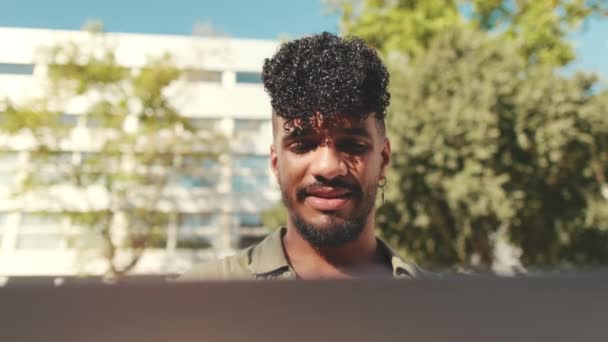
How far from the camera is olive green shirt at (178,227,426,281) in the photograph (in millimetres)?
1646

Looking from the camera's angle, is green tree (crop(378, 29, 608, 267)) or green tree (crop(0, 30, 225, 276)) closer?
green tree (crop(378, 29, 608, 267))

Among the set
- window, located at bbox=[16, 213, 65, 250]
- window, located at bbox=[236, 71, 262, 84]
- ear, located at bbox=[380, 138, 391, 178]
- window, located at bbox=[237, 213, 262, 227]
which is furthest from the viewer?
window, located at bbox=[236, 71, 262, 84]

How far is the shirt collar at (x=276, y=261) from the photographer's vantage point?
1.64 m

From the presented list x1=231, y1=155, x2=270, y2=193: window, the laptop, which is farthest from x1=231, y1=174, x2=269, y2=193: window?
the laptop

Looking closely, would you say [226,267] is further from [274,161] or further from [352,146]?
[352,146]

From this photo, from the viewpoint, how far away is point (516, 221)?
14.3m

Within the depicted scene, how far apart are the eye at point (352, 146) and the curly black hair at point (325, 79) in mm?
74

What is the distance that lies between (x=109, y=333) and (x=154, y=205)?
1877 centimetres

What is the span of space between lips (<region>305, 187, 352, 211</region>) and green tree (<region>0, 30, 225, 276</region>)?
17.0 meters

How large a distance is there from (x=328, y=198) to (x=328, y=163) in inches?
3.5

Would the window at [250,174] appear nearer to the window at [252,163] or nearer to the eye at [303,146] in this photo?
the window at [252,163]

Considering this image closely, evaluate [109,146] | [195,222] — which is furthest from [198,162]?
[195,222]

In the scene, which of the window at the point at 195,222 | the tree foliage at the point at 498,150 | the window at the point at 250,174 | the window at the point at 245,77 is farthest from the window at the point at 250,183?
the tree foliage at the point at 498,150

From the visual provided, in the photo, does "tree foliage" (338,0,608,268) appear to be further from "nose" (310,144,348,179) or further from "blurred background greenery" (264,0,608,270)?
"nose" (310,144,348,179)
